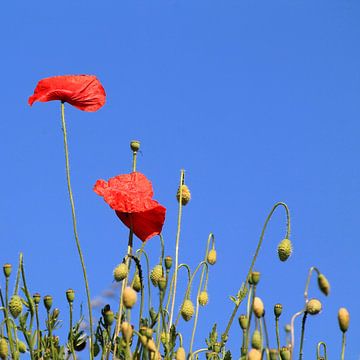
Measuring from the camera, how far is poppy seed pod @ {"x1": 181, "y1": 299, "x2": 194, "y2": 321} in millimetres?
2914

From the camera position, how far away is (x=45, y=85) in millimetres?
3377

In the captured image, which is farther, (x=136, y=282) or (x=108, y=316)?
(x=136, y=282)

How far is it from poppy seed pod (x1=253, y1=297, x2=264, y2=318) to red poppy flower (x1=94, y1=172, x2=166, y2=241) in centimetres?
94

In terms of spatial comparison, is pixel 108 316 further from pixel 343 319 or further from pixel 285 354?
pixel 343 319

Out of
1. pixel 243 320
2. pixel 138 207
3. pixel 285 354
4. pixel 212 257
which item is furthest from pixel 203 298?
pixel 285 354

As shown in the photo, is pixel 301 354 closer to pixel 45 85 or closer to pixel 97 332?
pixel 97 332

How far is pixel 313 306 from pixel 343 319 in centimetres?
8

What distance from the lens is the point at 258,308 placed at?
7.13 feet

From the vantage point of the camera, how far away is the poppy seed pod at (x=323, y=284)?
87.6 inches

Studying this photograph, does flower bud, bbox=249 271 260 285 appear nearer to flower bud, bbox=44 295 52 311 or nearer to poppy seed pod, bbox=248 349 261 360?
poppy seed pod, bbox=248 349 261 360

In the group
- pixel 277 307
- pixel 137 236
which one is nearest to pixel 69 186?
pixel 137 236

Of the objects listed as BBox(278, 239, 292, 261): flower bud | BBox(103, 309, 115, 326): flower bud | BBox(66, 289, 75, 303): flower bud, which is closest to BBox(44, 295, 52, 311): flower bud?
BBox(66, 289, 75, 303): flower bud

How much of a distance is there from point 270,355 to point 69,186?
1019 mm

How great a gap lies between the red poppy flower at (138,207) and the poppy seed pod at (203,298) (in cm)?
26
